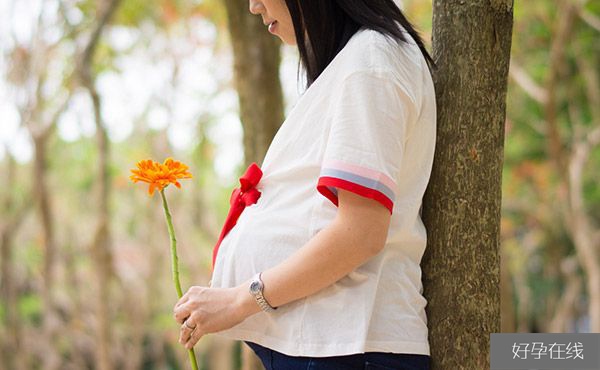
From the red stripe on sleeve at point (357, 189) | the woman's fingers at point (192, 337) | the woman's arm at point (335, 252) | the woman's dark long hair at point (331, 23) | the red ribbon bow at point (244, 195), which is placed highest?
the woman's dark long hair at point (331, 23)

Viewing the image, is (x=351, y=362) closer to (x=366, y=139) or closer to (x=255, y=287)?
(x=255, y=287)

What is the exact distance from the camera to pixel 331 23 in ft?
4.60

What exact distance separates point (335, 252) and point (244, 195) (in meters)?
0.27

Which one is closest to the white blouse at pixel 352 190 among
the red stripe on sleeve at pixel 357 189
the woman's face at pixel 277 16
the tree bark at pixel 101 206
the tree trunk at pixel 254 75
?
the red stripe on sleeve at pixel 357 189

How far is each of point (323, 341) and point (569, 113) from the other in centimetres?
791

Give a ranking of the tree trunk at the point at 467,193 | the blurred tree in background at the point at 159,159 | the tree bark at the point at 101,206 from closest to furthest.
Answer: the tree trunk at the point at 467,193 < the tree bark at the point at 101,206 < the blurred tree in background at the point at 159,159

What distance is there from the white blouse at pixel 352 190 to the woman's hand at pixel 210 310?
41 mm

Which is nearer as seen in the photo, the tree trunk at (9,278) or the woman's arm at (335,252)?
the woman's arm at (335,252)

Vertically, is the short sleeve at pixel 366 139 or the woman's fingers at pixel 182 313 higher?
the short sleeve at pixel 366 139

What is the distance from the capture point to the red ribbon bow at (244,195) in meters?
1.46

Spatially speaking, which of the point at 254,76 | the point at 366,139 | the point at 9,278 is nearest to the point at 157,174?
the point at 366,139

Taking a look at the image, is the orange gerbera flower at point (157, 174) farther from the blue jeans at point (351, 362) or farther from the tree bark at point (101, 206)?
the tree bark at point (101, 206)

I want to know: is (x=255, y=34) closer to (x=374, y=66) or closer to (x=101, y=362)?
(x=374, y=66)

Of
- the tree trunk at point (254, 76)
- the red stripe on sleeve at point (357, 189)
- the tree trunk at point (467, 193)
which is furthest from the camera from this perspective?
the tree trunk at point (254, 76)
